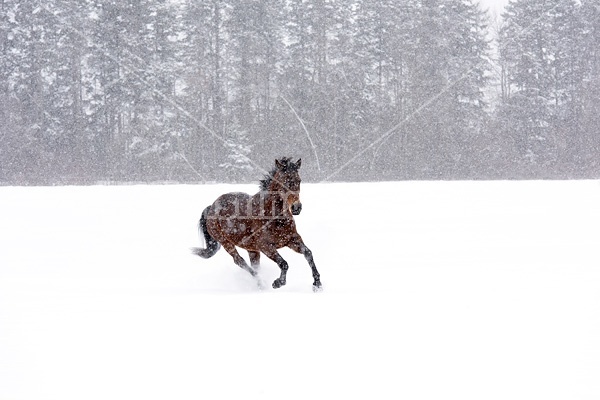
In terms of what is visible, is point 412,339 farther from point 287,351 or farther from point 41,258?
point 41,258

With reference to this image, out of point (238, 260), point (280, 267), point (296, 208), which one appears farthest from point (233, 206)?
point (296, 208)

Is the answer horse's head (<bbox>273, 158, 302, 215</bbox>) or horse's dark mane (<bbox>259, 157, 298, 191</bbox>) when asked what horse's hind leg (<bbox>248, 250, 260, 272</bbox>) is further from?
horse's head (<bbox>273, 158, 302, 215</bbox>)

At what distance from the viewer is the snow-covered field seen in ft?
12.1

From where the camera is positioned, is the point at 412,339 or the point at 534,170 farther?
the point at 534,170

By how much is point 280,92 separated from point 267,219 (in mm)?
26194

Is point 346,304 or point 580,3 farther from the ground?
point 580,3

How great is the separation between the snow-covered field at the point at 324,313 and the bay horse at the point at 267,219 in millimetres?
403

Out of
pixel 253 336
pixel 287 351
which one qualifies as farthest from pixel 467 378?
pixel 253 336

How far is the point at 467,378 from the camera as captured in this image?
371 cm

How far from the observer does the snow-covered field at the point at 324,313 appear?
370cm

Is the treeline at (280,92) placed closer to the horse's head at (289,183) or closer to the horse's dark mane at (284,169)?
the horse's dark mane at (284,169)

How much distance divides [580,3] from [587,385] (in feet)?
136

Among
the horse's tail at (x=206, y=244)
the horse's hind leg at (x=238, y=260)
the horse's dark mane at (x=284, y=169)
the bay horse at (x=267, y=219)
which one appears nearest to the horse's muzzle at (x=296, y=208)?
the bay horse at (x=267, y=219)

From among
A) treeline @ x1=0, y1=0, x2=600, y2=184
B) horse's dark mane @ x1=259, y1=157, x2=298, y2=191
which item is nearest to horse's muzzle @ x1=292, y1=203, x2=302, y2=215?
horse's dark mane @ x1=259, y1=157, x2=298, y2=191
